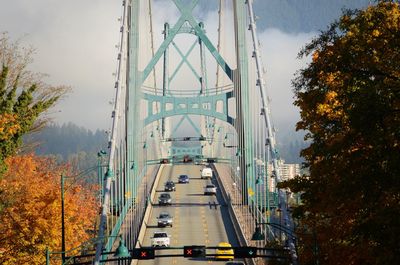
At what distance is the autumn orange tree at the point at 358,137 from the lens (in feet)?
67.5

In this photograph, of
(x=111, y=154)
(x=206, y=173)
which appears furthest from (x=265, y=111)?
(x=206, y=173)

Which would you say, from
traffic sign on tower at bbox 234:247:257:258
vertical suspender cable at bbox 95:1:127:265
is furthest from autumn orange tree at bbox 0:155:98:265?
traffic sign on tower at bbox 234:247:257:258

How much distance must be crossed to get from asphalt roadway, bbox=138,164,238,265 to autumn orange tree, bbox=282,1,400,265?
29656 millimetres

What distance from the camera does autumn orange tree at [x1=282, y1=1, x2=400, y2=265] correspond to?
20578mm

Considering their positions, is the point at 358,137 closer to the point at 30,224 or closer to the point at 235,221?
the point at 30,224

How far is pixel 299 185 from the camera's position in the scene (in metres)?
29.5

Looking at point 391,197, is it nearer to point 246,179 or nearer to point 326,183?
point 326,183

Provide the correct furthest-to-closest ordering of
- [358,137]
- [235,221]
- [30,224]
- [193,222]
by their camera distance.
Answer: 1. [193,222]
2. [235,221]
3. [30,224]
4. [358,137]

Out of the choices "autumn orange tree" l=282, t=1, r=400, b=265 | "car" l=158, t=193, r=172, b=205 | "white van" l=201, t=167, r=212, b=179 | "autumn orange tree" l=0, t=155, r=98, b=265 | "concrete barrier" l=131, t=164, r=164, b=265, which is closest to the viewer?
"autumn orange tree" l=282, t=1, r=400, b=265

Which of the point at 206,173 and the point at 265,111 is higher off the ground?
the point at 265,111

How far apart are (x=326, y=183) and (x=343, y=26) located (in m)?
4.80

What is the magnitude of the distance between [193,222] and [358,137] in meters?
63.7

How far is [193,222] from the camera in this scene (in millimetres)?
84875

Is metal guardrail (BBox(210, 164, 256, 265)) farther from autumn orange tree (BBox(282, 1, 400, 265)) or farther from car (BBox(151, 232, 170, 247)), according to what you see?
autumn orange tree (BBox(282, 1, 400, 265))
